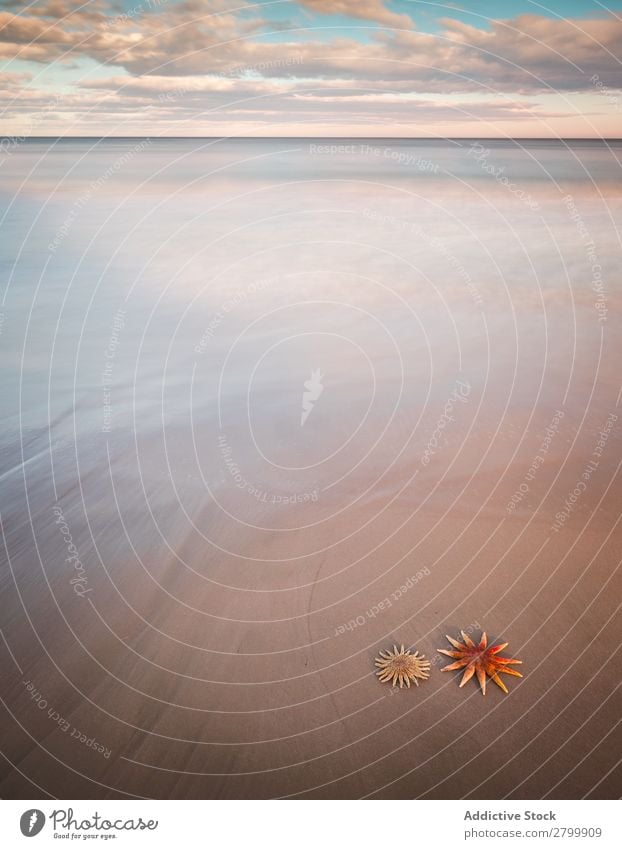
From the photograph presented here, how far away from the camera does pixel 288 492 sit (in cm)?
959

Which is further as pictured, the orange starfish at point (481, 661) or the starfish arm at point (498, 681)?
the orange starfish at point (481, 661)

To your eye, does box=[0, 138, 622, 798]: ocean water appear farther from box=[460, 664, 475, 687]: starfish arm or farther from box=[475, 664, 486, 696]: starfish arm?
box=[475, 664, 486, 696]: starfish arm

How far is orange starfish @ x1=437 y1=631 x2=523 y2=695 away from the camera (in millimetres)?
6555

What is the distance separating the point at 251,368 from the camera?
1347cm

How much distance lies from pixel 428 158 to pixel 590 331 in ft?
184

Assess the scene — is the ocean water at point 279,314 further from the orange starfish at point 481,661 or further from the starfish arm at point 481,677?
the starfish arm at point 481,677

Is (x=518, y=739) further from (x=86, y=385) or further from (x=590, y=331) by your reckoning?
(x=590, y=331)

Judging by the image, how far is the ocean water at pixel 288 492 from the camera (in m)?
6.59
